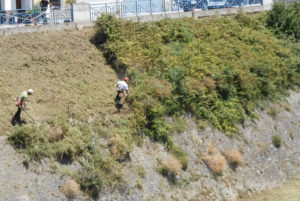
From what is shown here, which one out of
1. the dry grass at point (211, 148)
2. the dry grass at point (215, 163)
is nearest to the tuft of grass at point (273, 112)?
the dry grass at point (211, 148)

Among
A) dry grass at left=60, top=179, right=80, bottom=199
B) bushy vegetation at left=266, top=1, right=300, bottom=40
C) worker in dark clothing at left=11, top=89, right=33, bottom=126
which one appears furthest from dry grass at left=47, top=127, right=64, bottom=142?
bushy vegetation at left=266, top=1, right=300, bottom=40

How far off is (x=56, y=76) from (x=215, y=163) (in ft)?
23.8

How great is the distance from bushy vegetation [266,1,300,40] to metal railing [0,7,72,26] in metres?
11.8

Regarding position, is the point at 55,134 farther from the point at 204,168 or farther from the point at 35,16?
the point at 35,16

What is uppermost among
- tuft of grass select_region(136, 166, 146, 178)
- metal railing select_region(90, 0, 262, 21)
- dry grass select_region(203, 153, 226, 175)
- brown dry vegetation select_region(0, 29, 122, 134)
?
metal railing select_region(90, 0, 262, 21)

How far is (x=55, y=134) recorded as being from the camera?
18.0m

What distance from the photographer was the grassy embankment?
18.1 metres

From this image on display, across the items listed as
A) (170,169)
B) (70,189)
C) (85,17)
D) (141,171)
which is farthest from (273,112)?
(70,189)

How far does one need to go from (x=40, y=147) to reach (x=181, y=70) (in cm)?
803

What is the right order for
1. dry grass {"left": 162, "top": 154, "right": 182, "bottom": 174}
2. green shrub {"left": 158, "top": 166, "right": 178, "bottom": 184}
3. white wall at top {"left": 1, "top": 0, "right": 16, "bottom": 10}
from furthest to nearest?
white wall at top {"left": 1, "top": 0, "right": 16, "bottom": 10} → dry grass {"left": 162, "top": 154, "right": 182, "bottom": 174} → green shrub {"left": 158, "top": 166, "right": 178, "bottom": 184}

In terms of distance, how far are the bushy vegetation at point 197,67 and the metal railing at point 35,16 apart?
7.70ft

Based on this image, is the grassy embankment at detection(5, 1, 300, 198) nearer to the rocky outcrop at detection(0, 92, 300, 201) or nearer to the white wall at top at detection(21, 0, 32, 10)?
the rocky outcrop at detection(0, 92, 300, 201)

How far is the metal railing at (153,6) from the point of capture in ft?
91.0

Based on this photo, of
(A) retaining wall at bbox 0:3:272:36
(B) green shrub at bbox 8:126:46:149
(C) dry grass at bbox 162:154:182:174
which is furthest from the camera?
(A) retaining wall at bbox 0:3:272:36
